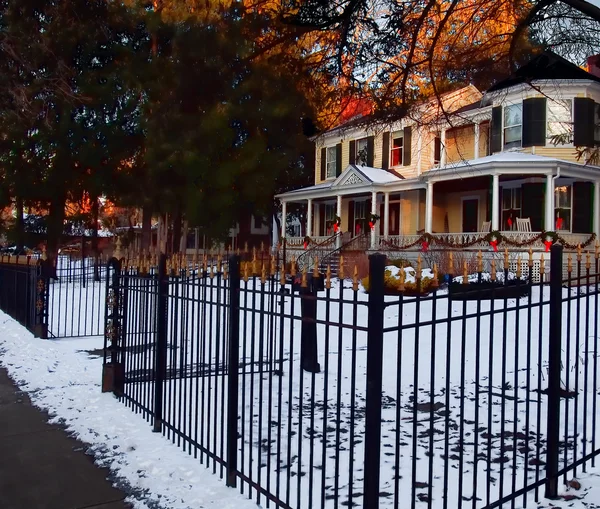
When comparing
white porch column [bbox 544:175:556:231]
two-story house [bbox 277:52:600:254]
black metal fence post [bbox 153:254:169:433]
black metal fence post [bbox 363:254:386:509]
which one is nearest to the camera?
black metal fence post [bbox 363:254:386:509]

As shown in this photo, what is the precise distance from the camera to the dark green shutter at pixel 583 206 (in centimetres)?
2269

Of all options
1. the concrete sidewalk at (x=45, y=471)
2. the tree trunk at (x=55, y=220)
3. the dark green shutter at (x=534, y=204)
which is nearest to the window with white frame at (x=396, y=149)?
the dark green shutter at (x=534, y=204)

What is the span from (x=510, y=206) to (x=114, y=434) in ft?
68.9

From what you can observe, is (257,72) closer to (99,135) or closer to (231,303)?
(231,303)

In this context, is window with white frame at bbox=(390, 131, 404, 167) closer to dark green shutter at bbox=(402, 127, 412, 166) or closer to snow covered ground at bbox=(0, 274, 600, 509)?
dark green shutter at bbox=(402, 127, 412, 166)

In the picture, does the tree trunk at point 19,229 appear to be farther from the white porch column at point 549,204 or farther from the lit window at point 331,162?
the white porch column at point 549,204

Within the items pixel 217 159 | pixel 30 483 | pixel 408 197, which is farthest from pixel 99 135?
pixel 30 483

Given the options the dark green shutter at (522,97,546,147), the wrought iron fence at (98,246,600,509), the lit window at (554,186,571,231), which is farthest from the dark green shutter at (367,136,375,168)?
the wrought iron fence at (98,246,600,509)

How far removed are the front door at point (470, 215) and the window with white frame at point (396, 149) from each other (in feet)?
14.3

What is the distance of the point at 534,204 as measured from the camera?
22.4 meters

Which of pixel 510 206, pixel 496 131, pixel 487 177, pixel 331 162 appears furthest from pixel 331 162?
pixel 510 206

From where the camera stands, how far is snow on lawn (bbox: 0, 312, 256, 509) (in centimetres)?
442

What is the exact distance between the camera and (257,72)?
357 inches

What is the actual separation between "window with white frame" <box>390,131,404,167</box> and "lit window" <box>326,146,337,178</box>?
14.5 feet
